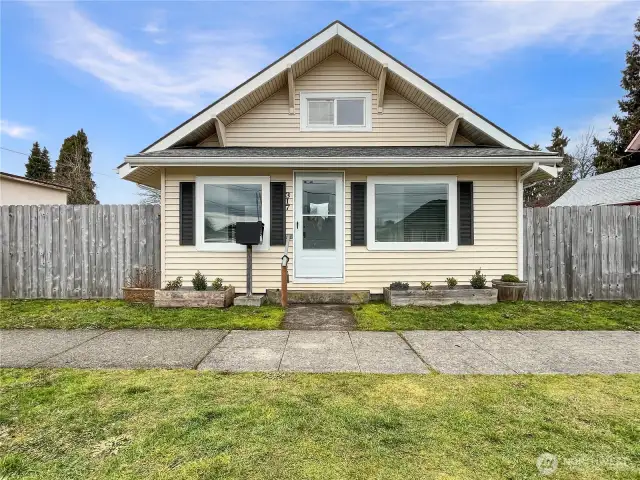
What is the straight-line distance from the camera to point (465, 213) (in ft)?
24.2

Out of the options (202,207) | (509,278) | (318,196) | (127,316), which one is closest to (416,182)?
(318,196)

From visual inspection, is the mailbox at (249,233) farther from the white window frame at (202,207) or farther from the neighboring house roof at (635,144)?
the neighboring house roof at (635,144)

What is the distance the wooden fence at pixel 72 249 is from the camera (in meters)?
7.73

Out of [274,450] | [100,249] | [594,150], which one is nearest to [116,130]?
[100,249]

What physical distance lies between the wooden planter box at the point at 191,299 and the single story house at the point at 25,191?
31.8 feet

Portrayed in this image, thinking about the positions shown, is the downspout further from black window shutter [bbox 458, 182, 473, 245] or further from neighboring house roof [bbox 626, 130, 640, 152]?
neighboring house roof [bbox 626, 130, 640, 152]

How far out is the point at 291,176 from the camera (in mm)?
7391

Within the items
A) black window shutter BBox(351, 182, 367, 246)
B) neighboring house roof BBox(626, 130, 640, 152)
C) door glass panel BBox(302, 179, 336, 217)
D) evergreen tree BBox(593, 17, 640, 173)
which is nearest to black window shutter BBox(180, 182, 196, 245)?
door glass panel BBox(302, 179, 336, 217)

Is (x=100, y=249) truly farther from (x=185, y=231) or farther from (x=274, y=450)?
(x=274, y=450)

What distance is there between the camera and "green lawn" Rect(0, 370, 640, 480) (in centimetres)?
200

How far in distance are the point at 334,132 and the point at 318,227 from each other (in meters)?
2.24

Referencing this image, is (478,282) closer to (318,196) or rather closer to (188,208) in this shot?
(318,196)

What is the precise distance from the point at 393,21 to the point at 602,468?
39.9 ft

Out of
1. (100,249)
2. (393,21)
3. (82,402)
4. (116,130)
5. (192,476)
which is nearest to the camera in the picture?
(192,476)
